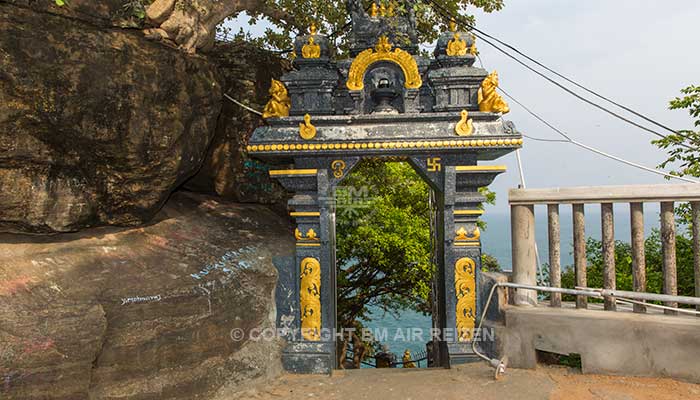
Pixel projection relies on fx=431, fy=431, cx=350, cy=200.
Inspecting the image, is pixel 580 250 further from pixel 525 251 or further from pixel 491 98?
pixel 491 98

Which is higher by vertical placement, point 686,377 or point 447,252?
point 447,252

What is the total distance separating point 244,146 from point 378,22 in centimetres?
311

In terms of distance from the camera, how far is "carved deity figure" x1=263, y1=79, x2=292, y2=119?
6.43 meters

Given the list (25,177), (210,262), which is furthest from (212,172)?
(25,177)

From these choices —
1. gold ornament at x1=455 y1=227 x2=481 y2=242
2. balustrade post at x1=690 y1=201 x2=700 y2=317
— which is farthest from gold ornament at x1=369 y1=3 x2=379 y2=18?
balustrade post at x1=690 y1=201 x2=700 y2=317

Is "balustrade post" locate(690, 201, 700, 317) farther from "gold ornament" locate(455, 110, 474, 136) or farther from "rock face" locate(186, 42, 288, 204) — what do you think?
"rock face" locate(186, 42, 288, 204)

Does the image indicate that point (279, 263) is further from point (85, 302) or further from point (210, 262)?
point (85, 302)

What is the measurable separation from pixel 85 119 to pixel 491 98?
5.22 m

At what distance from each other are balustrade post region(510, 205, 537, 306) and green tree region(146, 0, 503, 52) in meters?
3.47

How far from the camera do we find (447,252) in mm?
6184

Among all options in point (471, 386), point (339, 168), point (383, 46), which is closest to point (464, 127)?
point (383, 46)

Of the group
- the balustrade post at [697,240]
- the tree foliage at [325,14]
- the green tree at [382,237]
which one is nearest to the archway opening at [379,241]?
the green tree at [382,237]

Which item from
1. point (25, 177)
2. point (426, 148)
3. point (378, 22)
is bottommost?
point (25, 177)

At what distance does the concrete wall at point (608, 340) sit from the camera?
491 cm
